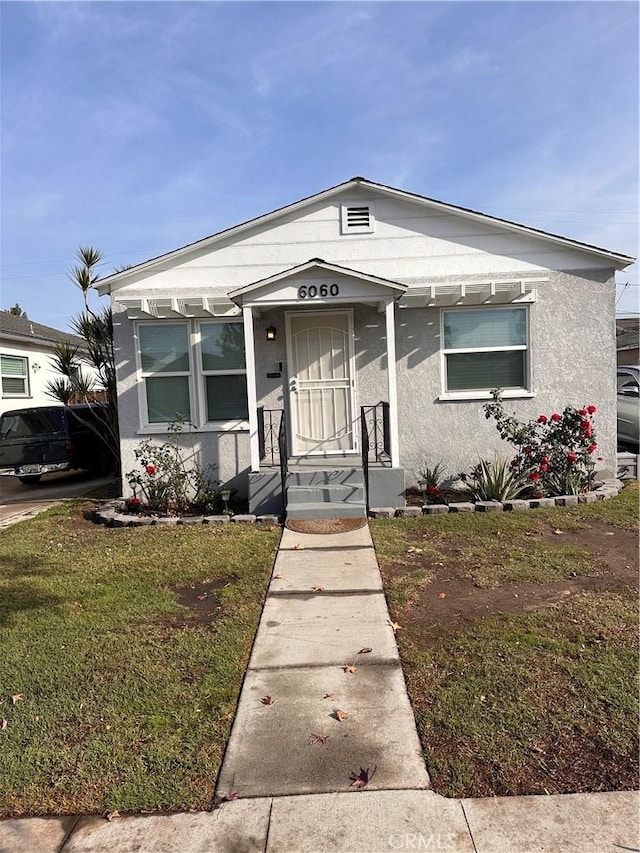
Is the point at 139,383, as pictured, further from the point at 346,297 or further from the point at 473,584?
the point at 473,584

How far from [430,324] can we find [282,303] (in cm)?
245

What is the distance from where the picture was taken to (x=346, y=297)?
7.70 metres

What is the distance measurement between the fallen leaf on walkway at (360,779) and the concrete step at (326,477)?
5.15 m

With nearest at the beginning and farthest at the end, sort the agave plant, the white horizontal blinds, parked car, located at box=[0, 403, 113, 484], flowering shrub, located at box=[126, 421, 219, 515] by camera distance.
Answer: the agave plant < flowering shrub, located at box=[126, 421, 219, 515] < the white horizontal blinds < parked car, located at box=[0, 403, 113, 484]

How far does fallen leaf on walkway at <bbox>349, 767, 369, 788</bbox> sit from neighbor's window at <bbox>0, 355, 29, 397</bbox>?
15907mm

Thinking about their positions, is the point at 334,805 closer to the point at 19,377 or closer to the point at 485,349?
the point at 485,349

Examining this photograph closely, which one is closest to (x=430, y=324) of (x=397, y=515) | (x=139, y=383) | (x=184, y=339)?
(x=397, y=515)

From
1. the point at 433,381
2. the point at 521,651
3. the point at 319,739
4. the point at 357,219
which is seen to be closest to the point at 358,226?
the point at 357,219

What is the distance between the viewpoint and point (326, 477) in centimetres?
777

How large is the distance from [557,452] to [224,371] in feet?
16.9

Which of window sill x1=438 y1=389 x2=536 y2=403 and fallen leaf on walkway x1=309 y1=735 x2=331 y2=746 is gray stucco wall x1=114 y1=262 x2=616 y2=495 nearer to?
window sill x1=438 y1=389 x2=536 y2=403

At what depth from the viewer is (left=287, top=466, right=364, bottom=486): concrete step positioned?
772 centimetres

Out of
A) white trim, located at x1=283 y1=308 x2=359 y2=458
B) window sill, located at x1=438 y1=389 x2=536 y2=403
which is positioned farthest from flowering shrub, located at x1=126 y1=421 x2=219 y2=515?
window sill, located at x1=438 y1=389 x2=536 y2=403

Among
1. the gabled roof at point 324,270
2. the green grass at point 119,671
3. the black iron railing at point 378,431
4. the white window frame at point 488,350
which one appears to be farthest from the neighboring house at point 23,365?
the green grass at point 119,671
